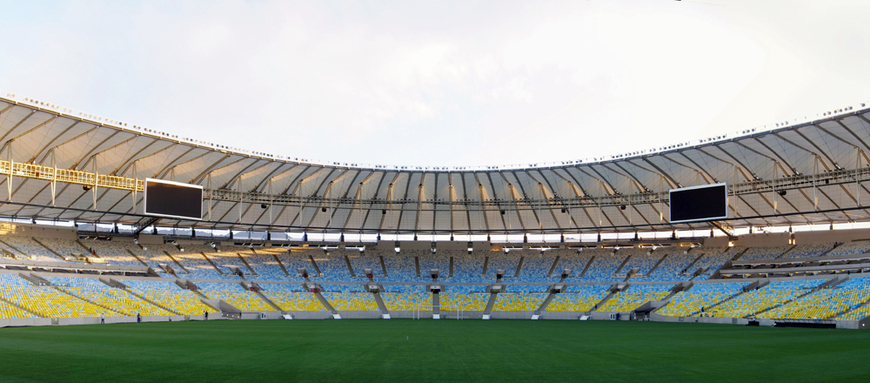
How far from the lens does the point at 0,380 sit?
37.1ft

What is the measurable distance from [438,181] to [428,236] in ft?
38.8

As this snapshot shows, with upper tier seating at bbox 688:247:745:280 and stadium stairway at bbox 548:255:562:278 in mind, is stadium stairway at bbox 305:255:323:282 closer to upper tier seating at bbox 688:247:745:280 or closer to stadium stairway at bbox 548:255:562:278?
stadium stairway at bbox 548:255:562:278

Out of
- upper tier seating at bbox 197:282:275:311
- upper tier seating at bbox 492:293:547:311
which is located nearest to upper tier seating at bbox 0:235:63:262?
upper tier seating at bbox 197:282:275:311

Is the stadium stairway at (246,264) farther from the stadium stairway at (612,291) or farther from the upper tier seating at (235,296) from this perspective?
the stadium stairway at (612,291)

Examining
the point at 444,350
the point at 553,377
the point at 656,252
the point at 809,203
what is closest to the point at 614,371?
the point at 553,377

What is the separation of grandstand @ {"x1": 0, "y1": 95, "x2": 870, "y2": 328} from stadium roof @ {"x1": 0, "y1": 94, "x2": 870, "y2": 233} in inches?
6.3

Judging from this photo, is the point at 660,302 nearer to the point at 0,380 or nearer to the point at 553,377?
the point at 553,377

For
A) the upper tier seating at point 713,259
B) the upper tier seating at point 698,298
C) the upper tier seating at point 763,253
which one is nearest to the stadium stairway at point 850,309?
the upper tier seating at point 698,298

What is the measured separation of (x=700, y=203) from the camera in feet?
116

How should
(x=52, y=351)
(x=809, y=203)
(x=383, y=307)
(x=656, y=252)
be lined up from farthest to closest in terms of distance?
(x=656, y=252) → (x=383, y=307) → (x=809, y=203) → (x=52, y=351)

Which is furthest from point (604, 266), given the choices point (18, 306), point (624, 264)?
point (18, 306)

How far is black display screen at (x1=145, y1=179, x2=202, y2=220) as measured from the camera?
3300 cm

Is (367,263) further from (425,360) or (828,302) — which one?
(425,360)

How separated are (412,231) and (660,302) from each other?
22205 millimetres
